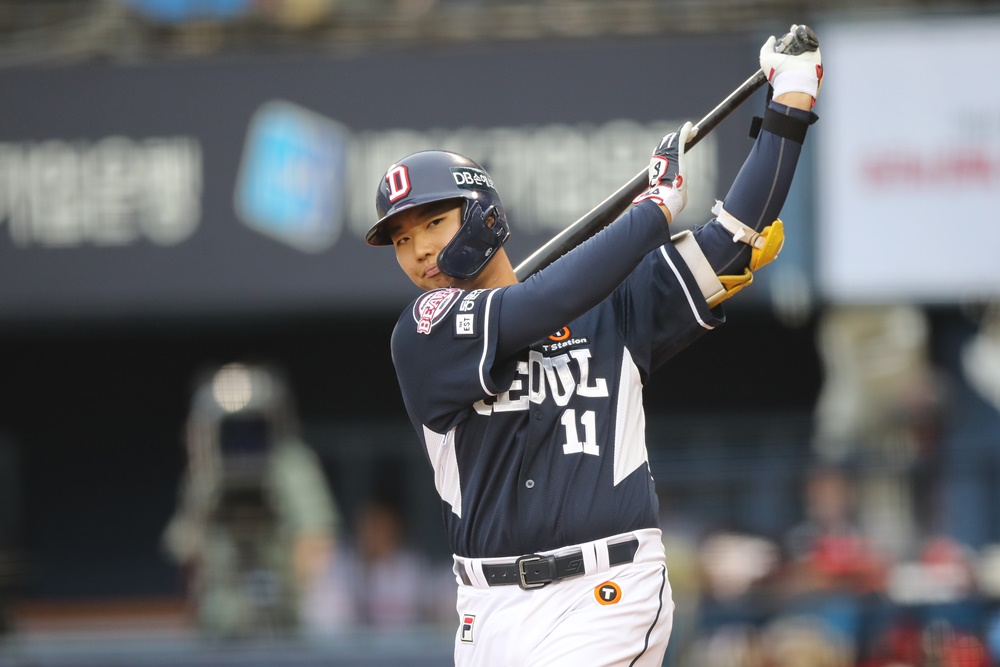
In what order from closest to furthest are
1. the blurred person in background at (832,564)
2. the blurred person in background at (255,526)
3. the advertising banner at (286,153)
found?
1. the blurred person in background at (832,564)
2. the blurred person in background at (255,526)
3. the advertising banner at (286,153)

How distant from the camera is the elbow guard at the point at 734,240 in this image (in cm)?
315

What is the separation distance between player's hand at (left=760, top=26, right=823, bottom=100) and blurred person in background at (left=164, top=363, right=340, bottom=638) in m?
3.48

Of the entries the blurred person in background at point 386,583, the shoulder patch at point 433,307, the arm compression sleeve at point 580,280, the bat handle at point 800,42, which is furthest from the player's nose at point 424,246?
the blurred person in background at point 386,583

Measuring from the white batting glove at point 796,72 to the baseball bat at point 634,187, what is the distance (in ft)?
0.06

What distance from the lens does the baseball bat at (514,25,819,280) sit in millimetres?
3203

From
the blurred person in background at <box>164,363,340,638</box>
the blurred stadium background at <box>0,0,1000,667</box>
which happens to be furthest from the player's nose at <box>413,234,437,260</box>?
the blurred stadium background at <box>0,0,1000,667</box>

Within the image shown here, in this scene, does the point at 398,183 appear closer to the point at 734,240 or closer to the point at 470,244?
the point at 470,244

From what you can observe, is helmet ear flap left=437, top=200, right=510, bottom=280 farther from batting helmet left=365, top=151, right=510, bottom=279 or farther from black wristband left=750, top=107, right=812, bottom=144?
black wristband left=750, top=107, right=812, bottom=144

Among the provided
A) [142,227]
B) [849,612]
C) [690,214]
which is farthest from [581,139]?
[849,612]

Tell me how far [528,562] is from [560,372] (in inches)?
16.7

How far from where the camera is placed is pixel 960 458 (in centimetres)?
716

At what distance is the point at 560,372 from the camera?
3115 mm

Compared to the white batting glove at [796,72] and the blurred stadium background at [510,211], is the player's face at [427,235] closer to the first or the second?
the white batting glove at [796,72]

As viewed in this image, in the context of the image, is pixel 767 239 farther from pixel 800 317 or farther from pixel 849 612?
pixel 800 317
